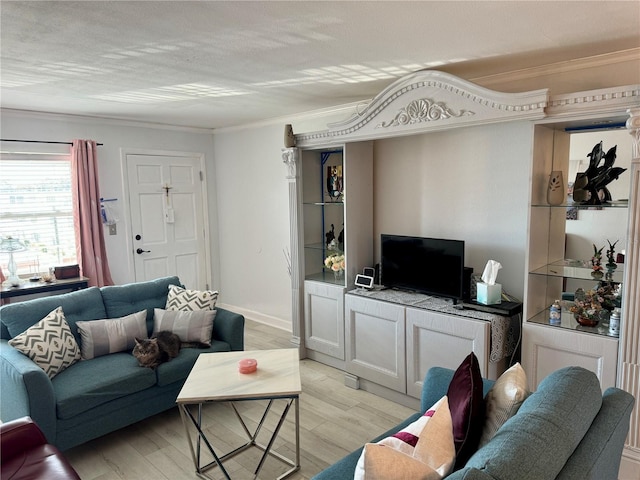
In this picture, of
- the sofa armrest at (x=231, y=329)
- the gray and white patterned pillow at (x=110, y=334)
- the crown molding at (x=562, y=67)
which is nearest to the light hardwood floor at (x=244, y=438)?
the sofa armrest at (x=231, y=329)

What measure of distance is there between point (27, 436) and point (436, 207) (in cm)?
307

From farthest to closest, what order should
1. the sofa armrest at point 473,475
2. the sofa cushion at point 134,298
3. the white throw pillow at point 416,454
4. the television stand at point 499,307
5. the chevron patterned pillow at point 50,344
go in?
the sofa cushion at point 134,298 < the television stand at point 499,307 < the chevron patterned pillow at point 50,344 < the white throw pillow at point 416,454 < the sofa armrest at point 473,475

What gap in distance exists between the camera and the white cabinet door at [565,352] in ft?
8.02

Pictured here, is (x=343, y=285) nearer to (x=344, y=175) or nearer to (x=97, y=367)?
(x=344, y=175)

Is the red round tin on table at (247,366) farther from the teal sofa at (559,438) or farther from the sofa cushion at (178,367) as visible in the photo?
the teal sofa at (559,438)

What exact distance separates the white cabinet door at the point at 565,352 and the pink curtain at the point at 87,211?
416 cm

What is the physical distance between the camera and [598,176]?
2.59m

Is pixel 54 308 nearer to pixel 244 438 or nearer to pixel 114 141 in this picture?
pixel 244 438

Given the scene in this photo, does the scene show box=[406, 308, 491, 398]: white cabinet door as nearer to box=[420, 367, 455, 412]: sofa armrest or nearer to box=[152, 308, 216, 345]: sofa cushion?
box=[420, 367, 455, 412]: sofa armrest

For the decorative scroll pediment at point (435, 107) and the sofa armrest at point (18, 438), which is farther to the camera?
the decorative scroll pediment at point (435, 107)

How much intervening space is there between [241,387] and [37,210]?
136 inches

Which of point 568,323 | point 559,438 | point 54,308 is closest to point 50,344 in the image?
point 54,308

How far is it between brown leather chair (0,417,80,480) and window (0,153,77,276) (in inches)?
110

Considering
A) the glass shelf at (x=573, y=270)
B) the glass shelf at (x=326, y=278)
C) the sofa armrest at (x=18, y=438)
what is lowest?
the sofa armrest at (x=18, y=438)
